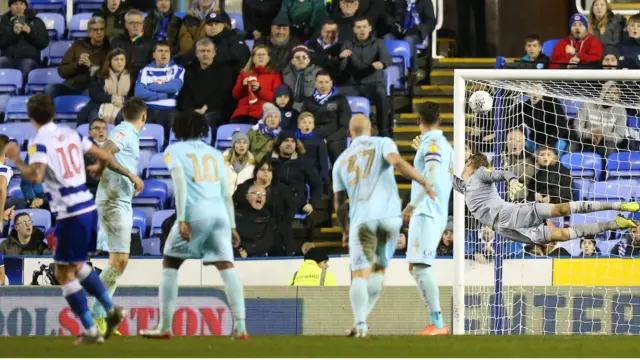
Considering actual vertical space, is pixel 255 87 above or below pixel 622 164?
above

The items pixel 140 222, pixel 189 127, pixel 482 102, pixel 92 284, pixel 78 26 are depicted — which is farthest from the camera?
pixel 78 26

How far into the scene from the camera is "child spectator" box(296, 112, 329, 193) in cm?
1493

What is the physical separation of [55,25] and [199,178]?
27.8ft

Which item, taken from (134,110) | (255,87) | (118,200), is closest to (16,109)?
(255,87)

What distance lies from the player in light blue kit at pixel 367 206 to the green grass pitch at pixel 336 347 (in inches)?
17.3

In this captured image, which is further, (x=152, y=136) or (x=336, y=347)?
(x=152, y=136)

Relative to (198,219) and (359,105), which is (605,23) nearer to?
(359,105)

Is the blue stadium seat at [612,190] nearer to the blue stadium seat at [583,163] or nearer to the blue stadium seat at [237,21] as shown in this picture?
the blue stadium seat at [583,163]

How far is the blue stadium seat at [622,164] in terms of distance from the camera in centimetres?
1492

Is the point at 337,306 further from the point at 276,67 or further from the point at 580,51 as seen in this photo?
the point at 580,51

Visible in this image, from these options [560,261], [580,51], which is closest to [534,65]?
[580,51]

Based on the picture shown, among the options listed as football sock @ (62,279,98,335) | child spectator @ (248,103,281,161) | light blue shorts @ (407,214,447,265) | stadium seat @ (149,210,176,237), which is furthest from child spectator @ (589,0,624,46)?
football sock @ (62,279,98,335)

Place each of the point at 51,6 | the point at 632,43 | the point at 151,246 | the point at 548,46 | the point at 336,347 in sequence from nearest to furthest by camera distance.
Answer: the point at 336,347 → the point at 151,246 → the point at 632,43 → the point at 548,46 → the point at 51,6

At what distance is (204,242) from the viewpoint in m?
10.2
